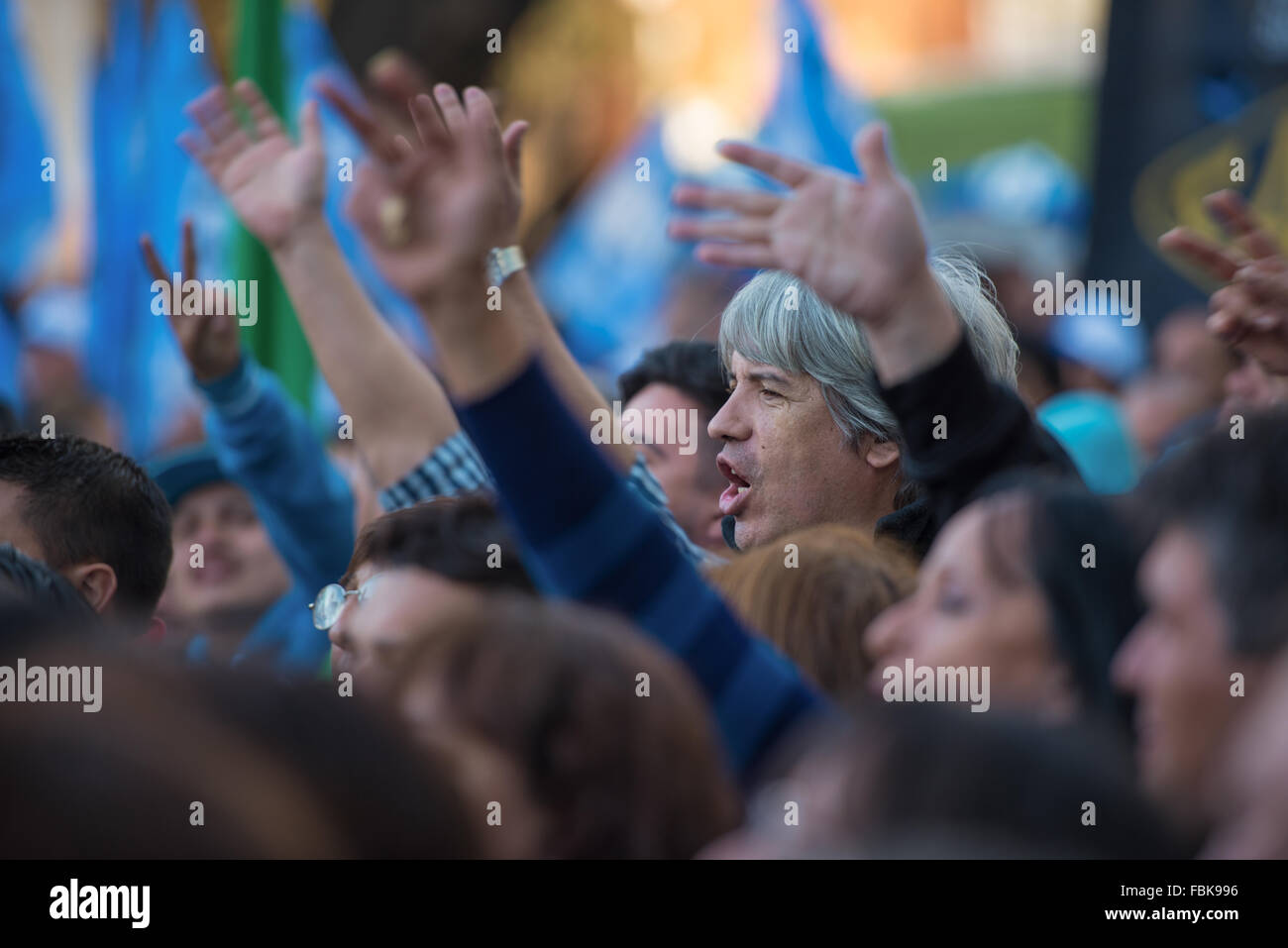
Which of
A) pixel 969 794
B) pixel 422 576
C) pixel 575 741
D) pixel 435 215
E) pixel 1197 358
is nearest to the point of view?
pixel 969 794

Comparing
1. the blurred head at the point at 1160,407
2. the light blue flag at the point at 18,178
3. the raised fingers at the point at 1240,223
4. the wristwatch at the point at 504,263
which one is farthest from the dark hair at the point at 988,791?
the light blue flag at the point at 18,178

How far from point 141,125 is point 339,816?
23.4 feet

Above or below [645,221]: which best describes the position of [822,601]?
below

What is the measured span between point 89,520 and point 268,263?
2.49m

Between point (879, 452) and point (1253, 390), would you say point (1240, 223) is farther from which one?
point (879, 452)

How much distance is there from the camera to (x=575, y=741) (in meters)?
1.51

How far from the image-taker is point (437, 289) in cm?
180

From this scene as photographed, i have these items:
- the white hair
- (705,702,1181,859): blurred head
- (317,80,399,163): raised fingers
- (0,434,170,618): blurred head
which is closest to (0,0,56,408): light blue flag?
(0,434,170,618): blurred head

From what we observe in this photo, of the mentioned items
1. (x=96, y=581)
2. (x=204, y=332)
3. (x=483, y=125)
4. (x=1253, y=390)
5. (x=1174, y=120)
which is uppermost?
(x=1174, y=120)

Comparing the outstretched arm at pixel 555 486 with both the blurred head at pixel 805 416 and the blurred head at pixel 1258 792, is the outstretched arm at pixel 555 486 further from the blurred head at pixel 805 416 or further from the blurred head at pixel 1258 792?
the blurred head at pixel 805 416

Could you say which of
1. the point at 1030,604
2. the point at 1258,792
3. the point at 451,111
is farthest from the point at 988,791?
the point at 451,111

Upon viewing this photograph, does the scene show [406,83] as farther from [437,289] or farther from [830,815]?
[830,815]
